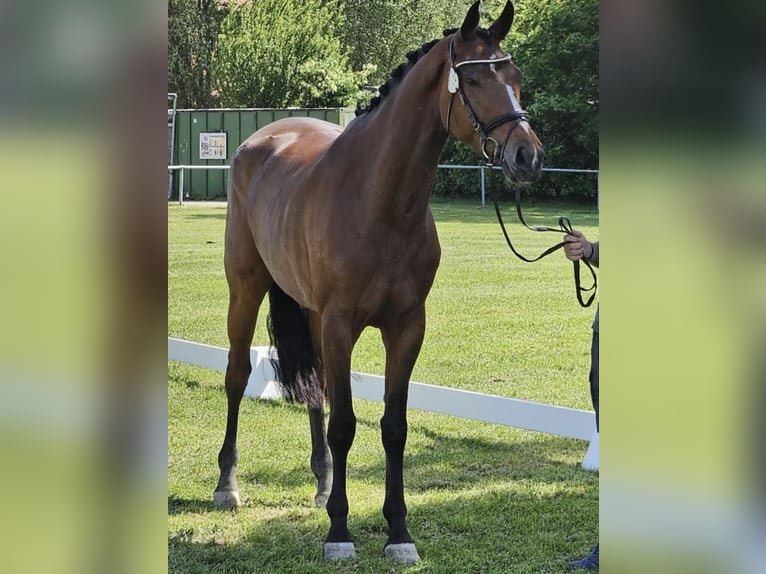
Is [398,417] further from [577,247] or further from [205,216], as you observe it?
[205,216]

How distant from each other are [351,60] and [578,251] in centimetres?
2398

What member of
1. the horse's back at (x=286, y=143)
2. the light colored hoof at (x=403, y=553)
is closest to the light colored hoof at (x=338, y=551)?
the light colored hoof at (x=403, y=553)

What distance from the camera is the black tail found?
14.3 feet

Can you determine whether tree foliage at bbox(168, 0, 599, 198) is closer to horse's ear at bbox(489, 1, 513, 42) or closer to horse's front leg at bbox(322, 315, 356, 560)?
horse's front leg at bbox(322, 315, 356, 560)

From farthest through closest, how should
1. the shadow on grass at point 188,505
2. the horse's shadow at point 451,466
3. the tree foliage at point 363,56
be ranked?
the tree foliage at point 363,56 < the horse's shadow at point 451,466 < the shadow on grass at point 188,505

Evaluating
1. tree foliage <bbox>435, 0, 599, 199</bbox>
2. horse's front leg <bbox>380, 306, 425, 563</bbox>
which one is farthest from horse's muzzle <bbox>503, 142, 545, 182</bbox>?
tree foliage <bbox>435, 0, 599, 199</bbox>

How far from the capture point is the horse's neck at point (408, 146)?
3.26 meters

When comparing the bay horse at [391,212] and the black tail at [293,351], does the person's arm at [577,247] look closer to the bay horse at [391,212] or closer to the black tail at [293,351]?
the bay horse at [391,212]

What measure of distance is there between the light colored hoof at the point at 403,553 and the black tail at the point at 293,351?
3.40ft

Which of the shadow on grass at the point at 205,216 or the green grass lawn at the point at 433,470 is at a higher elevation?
the shadow on grass at the point at 205,216

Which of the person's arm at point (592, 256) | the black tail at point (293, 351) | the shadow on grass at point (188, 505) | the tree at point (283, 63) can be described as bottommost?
the shadow on grass at point (188, 505)

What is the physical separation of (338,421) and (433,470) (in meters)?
0.98

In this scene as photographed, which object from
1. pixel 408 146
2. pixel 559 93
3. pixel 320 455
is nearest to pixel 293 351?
pixel 320 455
